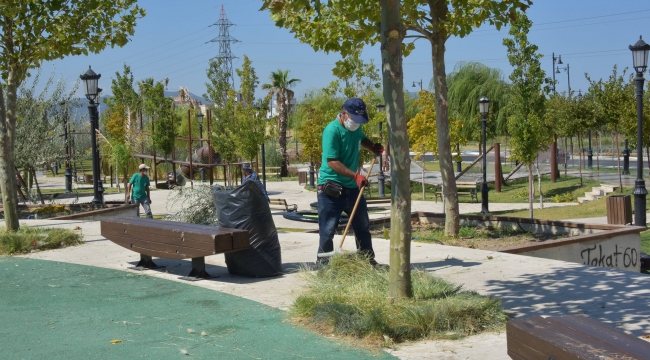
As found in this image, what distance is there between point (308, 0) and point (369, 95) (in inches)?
956

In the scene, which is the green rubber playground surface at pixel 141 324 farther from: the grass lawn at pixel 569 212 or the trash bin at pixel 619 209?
the grass lawn at pixel 569 212

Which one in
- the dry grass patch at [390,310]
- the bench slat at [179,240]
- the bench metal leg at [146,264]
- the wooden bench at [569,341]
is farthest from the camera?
the bench metal leg at [146,264]

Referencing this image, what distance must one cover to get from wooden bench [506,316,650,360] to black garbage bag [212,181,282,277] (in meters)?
4.45

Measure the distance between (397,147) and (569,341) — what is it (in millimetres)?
2836

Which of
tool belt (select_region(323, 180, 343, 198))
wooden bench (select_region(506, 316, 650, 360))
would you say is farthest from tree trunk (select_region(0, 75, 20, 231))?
wooden bench (select_region(506, 316, 650, 360))

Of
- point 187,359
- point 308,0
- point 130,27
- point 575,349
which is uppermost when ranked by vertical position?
point 130,27

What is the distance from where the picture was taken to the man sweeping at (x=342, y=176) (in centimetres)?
743

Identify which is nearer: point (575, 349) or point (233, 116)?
point (575, 349)

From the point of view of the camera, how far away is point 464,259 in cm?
872

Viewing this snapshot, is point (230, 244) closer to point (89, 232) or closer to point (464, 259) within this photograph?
point (464, 259)

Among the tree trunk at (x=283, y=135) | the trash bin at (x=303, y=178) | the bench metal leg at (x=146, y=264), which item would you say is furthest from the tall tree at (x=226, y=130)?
the bench metal leg at (x=146, y=264)

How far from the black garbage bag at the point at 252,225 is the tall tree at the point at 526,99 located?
11.4m

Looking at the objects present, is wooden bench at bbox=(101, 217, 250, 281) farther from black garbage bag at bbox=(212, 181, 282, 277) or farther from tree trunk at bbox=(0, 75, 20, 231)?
tree trunk at bbox=(0, 75, 20, 231)

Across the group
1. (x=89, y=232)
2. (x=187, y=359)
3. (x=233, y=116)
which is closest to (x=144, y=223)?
(x=187, y=359)
